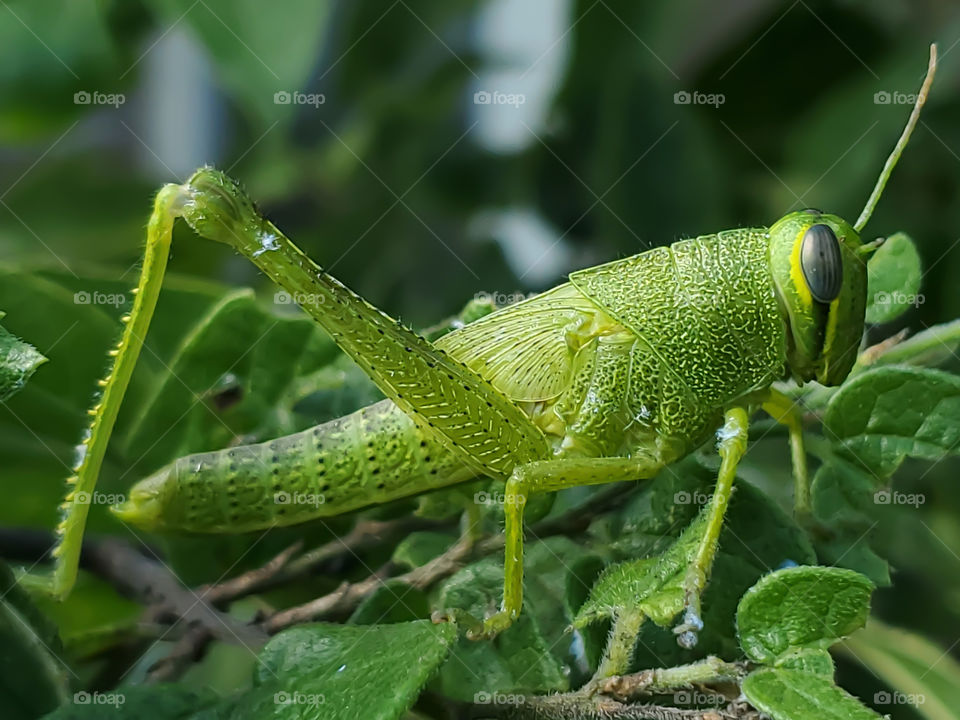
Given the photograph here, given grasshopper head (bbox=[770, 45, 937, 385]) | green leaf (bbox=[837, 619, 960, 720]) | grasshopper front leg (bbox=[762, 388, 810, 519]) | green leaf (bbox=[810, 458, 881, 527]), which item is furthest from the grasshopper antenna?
green leaf (bbox=[837, 619, 960, 720])

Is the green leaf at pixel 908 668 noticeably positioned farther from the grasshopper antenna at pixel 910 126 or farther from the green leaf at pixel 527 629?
the grasshopper antenna at pixel 910 126

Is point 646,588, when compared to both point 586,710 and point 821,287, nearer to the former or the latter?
point 586,710

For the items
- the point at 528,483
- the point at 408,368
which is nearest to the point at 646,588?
the point at 528,483

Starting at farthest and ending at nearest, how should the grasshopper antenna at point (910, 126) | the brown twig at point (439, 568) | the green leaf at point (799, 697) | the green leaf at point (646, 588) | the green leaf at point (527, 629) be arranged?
the grasshopper antenna at point (910, 126)
the brown twig at point (439, 568)
the green leaf at point (527, 629)
the green leaf at point (646, 588)
the green leaf at point (799, 697)

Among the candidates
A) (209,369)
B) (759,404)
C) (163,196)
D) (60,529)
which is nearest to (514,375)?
(759,404)

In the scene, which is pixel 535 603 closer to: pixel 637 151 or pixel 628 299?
pixel 628 299

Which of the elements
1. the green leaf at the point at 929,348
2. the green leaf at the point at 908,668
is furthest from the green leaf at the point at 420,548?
the green leaf at the point at 929,348
